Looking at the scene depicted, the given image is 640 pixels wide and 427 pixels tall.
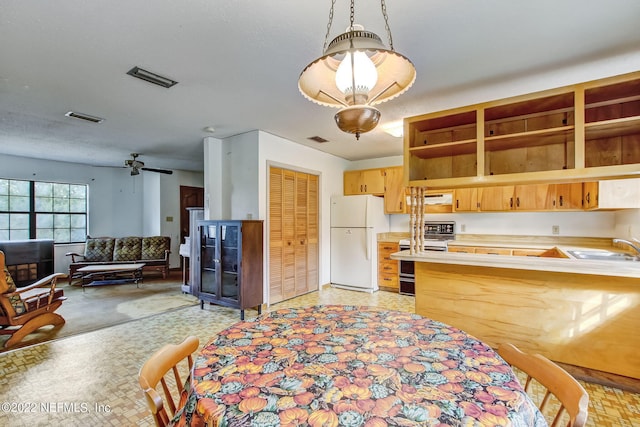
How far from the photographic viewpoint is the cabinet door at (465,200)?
463 centimetres

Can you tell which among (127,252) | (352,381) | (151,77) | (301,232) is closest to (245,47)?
(151,77)

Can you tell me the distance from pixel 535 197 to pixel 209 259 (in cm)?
453

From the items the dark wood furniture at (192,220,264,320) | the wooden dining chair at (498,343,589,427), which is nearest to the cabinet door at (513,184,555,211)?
the dark wood furniture at (192,220,264,320)

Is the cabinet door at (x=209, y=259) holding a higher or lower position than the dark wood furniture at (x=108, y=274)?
higher

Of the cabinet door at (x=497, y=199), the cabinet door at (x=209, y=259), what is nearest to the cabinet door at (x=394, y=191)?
the cabinet door at (x=497, y=199)

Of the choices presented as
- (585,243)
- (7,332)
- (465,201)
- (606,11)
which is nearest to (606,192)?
(585,243)

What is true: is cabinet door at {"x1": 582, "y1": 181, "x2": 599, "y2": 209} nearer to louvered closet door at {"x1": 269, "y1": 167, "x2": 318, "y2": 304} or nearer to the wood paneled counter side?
the wood paneled counter side

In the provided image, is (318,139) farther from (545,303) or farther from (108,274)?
(108,274)

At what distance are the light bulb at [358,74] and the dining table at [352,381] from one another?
3.55 feet

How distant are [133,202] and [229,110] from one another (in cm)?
518

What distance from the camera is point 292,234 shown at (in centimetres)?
466

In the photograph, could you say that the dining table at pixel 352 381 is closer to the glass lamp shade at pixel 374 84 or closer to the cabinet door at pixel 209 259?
the glass lamp shade at pixel 374 84

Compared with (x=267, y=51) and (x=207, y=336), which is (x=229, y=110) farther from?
(x=207, y=336)

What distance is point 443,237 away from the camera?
199 inches
